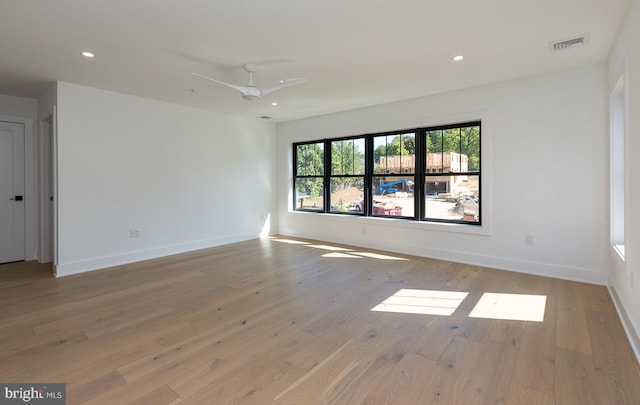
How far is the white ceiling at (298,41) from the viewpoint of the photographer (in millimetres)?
2400

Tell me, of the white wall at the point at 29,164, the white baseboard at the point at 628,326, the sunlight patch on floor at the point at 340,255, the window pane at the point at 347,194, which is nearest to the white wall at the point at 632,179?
the white baseboard at the point at 628,326

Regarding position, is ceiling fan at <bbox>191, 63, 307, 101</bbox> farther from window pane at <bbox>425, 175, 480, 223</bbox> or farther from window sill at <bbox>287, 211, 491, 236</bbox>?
window sill at <bbox>287, 211, 491, 236</bbox>

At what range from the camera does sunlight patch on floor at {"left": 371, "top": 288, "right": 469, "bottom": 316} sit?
2910 millimetres

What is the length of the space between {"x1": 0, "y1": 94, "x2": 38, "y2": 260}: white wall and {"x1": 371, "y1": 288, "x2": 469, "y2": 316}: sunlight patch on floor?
554 centimetres

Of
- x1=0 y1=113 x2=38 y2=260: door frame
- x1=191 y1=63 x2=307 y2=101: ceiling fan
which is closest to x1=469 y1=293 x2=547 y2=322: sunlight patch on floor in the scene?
x1=191 y1=63 x2=307 y2=101: ceiling fan

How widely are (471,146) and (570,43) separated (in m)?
1.69

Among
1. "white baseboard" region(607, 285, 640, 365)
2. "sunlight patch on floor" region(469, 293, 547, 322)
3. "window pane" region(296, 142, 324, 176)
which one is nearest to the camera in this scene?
"white baseboard" region(607, 285, 640, 365)

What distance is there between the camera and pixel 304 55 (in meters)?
3.24

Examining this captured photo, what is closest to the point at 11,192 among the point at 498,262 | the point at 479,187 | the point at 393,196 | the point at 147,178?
the point at 147,178

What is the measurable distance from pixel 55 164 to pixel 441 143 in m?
5.40

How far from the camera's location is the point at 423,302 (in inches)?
122

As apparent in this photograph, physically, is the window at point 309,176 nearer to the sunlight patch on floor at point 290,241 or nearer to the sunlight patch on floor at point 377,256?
the sunlight patch on floor at point 290,241

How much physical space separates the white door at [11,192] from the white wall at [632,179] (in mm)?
7410

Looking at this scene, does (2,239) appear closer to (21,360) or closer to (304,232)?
(21,360)
